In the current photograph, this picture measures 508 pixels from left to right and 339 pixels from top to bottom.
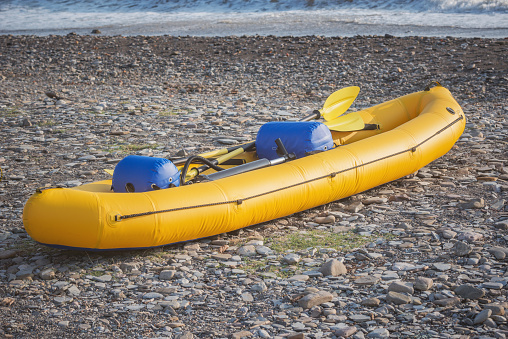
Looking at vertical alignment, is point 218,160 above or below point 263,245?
above

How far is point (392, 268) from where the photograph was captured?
367 centimetres

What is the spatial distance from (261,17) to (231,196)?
53.6ft

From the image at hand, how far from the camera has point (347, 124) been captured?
18.7ft

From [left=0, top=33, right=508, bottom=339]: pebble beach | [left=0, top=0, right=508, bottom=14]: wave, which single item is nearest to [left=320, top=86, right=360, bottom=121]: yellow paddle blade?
[left=0, top=33, right=508, bottom=339]: pebble beach

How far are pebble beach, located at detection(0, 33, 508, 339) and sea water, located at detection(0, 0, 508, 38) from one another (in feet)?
21.6

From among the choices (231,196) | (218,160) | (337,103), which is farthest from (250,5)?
(231,196)

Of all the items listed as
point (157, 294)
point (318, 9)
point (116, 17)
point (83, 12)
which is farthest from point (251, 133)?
point (83, 12)

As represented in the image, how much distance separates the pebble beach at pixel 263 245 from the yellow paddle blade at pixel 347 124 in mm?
686

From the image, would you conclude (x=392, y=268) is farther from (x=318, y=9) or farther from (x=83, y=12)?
(x=83, y=12)

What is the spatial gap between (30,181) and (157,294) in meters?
2.63

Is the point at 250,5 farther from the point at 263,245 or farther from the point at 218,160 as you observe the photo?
the point at 263,245

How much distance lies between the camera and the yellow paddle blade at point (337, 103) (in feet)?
19.9

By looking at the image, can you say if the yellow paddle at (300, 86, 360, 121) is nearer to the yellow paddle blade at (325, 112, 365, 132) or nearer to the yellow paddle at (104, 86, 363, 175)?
the yellow paddle at (104, 86, 363, 175)

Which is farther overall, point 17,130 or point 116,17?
point 116,17
